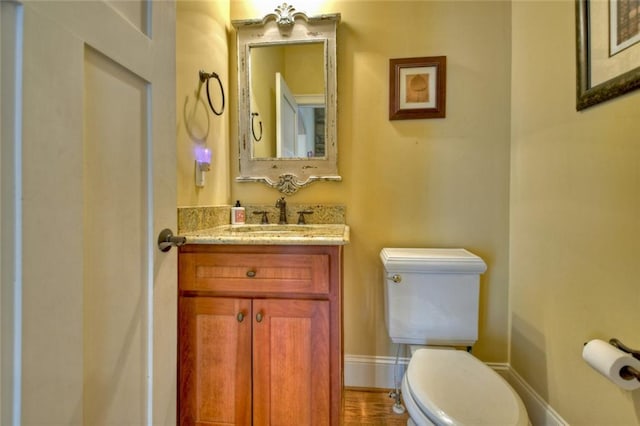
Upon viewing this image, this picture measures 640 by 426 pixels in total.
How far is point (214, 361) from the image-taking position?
1.05m

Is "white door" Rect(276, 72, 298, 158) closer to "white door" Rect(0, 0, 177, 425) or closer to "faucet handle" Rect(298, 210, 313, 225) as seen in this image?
→ "faucet handle" Rect(298, 210, 313, 225)

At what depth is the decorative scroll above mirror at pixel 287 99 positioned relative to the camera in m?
1.56

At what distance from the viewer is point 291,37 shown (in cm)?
157

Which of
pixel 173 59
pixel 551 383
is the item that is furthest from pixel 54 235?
pixel 551 383

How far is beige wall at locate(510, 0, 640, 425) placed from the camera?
0.87 m

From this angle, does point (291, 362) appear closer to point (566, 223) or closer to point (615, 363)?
point (615, 363)

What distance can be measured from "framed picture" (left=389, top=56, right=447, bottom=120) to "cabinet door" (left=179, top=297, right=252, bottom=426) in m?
1.26

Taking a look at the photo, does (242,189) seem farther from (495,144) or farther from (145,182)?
(495,144)

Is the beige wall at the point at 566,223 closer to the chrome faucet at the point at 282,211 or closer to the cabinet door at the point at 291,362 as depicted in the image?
the cabinet door at the point at 291,362

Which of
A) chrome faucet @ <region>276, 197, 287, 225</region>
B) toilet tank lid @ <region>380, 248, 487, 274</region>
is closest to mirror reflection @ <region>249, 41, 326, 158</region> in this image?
chrome faucet @ <region>276, 197, 287, 225</region>

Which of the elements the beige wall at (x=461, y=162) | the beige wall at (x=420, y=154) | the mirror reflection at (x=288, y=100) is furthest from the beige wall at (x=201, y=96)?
the beige wall at (x=420, y=154)

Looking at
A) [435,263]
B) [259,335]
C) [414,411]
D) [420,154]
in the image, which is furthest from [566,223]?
[259,335]

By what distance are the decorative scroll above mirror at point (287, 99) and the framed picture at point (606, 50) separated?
1021 millimetres

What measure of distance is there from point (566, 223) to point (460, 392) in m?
0.77
